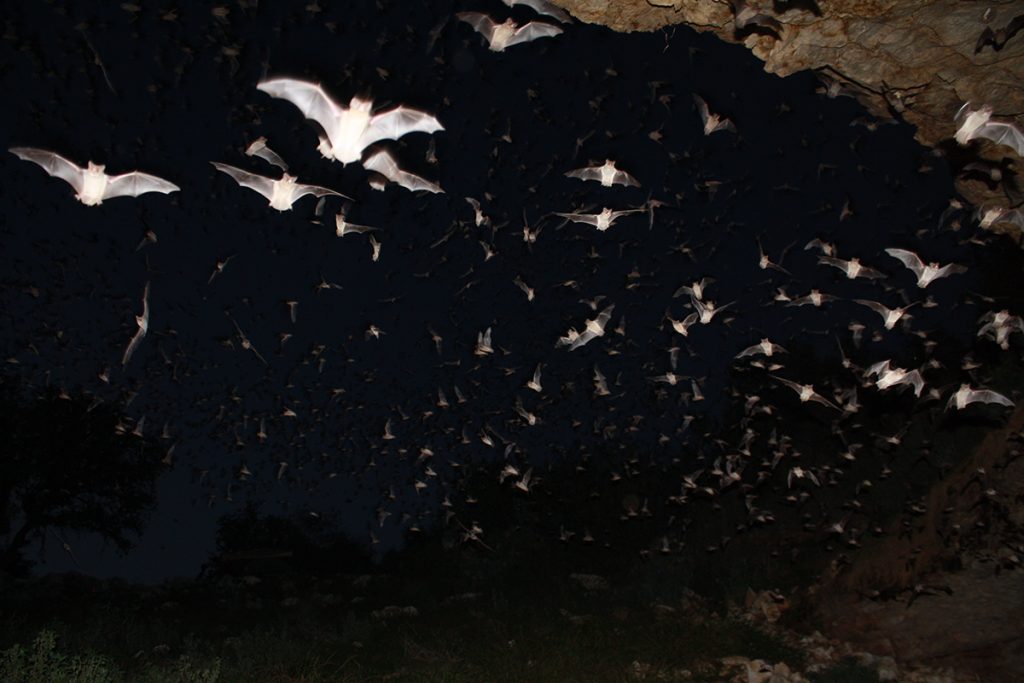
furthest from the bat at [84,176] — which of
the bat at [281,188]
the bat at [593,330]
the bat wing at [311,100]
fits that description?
the bat at [593,330]

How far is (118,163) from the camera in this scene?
11.6 m

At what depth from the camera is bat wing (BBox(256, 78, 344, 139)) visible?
8352 mm

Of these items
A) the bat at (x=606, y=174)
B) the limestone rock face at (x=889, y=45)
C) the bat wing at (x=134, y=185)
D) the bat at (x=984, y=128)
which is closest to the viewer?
the bat at (x=984, y=128)

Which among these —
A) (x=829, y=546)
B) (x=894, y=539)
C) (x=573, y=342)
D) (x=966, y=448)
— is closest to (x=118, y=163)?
(x=573, y=342)

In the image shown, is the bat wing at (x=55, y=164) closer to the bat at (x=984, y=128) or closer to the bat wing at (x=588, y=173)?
the bat wing at (x=588, y=173)

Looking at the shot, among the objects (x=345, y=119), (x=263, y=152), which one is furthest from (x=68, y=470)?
(x=345, y=119)

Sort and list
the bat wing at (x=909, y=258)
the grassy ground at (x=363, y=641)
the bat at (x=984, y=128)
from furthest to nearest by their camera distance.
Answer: the bat wing at (x=909, y=258)
the grassy ground at (x=363, y=641)
the bat at (x=984, y=128)

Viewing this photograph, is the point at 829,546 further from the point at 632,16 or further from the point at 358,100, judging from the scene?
the point at 358,100

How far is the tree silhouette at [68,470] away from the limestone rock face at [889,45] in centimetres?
2680

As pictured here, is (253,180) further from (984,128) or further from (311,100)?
(984,128)

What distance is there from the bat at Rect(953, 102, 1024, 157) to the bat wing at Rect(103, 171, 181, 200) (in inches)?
513

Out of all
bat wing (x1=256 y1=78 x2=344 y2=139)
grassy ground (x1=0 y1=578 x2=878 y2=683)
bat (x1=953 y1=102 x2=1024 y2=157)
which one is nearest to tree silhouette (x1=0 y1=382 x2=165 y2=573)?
grassy ground (x1=0 y1=578 x2=878 y2=683)

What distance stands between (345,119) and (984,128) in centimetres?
995

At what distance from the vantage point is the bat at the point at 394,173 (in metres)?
10.4
